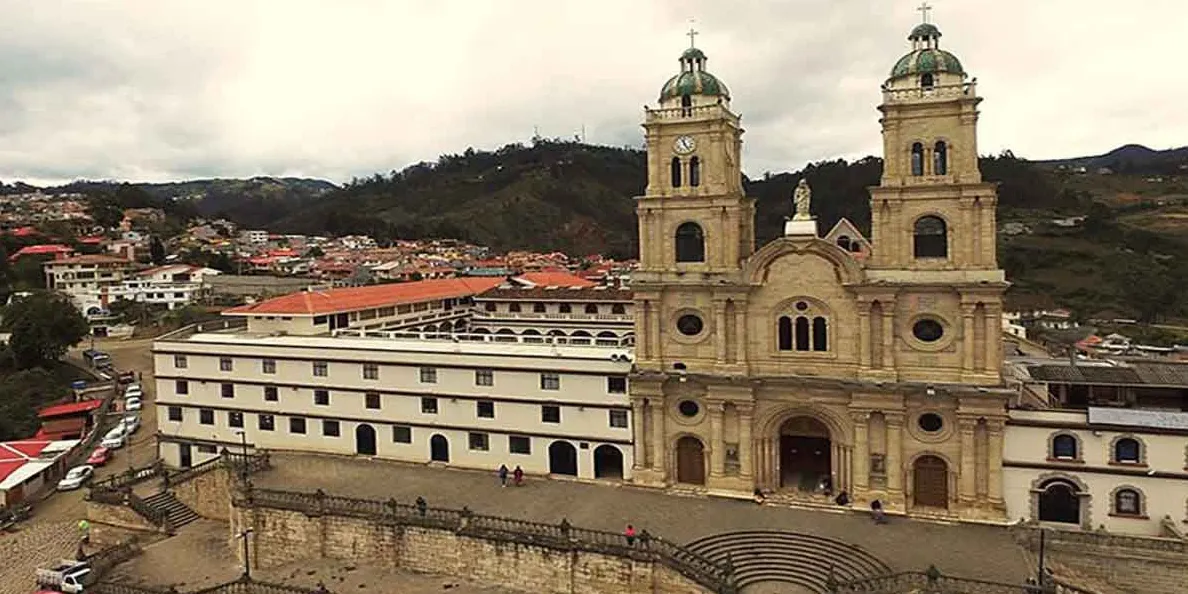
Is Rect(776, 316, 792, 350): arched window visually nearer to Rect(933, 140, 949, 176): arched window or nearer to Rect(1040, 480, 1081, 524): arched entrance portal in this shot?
Rect(933, 140, 949, 176): arched window

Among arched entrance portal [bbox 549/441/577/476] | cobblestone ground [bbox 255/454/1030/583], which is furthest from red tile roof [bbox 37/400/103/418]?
arched entrance portal [bbox 549/441/577/476]

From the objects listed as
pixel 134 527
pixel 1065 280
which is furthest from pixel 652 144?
pixel 1065 280

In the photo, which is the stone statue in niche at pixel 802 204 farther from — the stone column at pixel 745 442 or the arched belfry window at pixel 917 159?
the stone column at pixel 745 442

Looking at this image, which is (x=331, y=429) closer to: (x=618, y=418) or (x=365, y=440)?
(x=365, y=440)

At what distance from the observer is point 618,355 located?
32.8 m

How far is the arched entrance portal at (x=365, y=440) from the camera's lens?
3503cm

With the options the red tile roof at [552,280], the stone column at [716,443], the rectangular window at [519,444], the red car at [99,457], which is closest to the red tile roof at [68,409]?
the red car at [99,457]

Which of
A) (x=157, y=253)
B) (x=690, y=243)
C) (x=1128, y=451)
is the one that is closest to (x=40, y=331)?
(x=157, y=253)

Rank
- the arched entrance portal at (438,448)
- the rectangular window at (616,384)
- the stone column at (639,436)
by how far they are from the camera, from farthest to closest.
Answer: the arched entrance portal at (438,448)
the rectangular window at (616,384)
the stone column at (639,436)

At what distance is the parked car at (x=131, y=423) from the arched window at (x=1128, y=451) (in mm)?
47776

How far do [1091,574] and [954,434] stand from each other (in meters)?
5.67

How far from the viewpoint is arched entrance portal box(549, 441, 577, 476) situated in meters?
32.5

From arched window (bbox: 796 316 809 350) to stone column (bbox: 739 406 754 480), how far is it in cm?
305

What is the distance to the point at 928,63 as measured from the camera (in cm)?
2736
